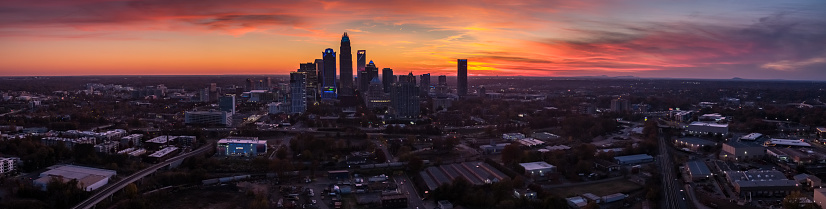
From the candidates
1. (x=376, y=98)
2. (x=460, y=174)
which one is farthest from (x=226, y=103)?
(x=460, y=174)

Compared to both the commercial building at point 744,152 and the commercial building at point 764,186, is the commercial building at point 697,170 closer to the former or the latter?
the commercial building at point 764,186

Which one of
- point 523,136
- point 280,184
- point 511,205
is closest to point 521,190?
point 511,205

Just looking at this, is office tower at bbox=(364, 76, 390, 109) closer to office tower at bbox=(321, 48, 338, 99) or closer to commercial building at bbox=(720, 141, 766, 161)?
office tower at bbox=(321, 48, 338, 99)

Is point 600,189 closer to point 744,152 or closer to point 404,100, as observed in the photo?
point 744,152

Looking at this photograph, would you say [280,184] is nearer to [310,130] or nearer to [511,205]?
[511,205]

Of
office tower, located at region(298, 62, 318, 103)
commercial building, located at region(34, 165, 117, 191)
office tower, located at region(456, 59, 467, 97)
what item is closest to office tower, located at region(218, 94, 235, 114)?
office tower, located at region(298, 62, 318, 103)

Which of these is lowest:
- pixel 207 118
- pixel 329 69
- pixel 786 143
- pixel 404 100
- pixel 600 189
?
pixel 600 189
